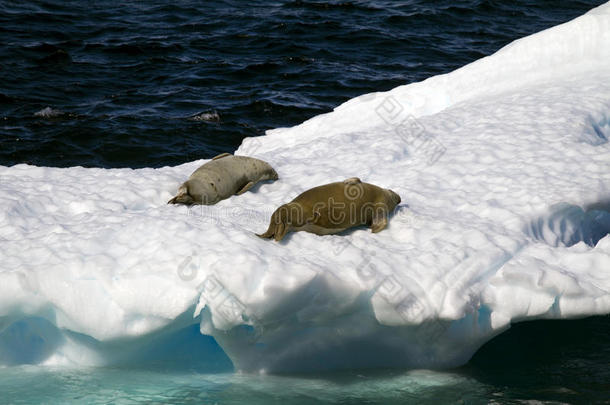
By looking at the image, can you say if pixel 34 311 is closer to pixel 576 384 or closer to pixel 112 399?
pixel 112 399

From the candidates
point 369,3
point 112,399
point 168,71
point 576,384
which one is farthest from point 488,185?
point 369,3

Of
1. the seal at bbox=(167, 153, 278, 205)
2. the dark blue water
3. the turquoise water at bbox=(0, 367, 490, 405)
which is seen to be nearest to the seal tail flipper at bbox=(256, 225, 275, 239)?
the turquoise water at bbox=(0, 367, 490, 405)

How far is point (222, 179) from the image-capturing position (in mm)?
4816

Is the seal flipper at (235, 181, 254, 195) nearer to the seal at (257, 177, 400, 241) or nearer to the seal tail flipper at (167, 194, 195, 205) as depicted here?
the seal tail flipper at (167, 194, 195, 205)

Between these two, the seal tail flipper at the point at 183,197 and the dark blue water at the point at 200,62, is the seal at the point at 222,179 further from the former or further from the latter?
the dark blue water at the point at 200,62

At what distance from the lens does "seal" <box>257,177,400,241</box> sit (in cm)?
399

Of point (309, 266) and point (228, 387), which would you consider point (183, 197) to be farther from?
point (228, 387)

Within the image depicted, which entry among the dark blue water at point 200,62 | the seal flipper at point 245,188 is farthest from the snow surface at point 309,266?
the dark blue water at point 200,62

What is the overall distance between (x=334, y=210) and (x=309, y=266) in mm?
635

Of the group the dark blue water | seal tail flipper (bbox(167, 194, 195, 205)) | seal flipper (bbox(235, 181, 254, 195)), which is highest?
seal tail flipper (bbox(167, 194, 195, 205))

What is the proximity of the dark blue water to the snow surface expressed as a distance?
4028 millimetres

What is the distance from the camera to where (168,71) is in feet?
37.9

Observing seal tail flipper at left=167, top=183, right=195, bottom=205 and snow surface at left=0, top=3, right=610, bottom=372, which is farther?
seal tail flipper at left=167, top=183, right=195, bottom=205

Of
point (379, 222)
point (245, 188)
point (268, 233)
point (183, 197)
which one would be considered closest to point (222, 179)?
point (245, 188)
